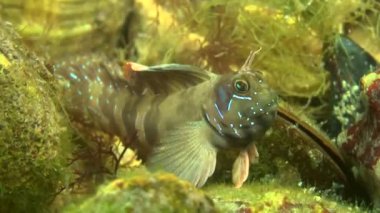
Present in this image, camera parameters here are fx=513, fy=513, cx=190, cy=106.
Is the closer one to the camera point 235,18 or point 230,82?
point 230,82

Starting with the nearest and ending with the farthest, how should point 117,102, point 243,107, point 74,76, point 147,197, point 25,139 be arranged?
point 147,197 < point 25,139 < point 243,107 < point 117,102 < point 74,76

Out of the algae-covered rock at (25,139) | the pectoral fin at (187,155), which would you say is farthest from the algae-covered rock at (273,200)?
the algae-covered rock at (25,139)

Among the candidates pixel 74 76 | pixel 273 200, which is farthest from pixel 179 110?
pixel 74 76

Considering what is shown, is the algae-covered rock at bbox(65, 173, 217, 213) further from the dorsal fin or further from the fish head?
the dorsal fin

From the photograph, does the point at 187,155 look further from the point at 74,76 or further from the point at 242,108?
the point at 74,76

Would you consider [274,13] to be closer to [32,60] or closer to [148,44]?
[148,44]

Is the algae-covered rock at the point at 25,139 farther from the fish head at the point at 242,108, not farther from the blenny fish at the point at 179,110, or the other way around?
the fish head at the point at 242,108

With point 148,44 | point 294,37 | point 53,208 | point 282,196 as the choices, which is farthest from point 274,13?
point 53,208
